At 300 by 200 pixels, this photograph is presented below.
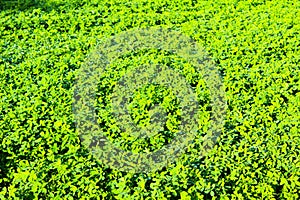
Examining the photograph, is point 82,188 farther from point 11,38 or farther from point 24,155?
point 11,38

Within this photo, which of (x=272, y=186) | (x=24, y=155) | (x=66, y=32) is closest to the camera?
(x=272, y=186)

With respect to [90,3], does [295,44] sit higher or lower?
lower

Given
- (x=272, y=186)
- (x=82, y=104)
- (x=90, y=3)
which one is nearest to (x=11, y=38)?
(x=90, y=3)

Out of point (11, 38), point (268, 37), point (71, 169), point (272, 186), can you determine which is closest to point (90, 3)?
point (11, 38)

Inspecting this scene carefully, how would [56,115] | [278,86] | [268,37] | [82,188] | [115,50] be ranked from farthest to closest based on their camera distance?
[268,37], [115,50], [278,86], [56,115], [82,188]

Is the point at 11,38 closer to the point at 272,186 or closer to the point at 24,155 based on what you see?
the point at 24,155

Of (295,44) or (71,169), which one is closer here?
(71,169)
